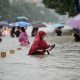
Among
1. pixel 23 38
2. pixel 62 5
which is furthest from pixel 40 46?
pixel 62 5

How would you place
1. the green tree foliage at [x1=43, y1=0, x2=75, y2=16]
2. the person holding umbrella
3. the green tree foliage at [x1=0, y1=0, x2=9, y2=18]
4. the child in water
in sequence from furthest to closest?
the green tree foliage at [x1=0, y1=0, x2=9, y2=18] < the green tree foliage at [x1=43, y1=0, x2=75, y2=16] < the child in water < the person holding umbrella

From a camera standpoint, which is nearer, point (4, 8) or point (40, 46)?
point (40, 46)

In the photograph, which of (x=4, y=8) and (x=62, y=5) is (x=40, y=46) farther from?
(x=4, y=8)

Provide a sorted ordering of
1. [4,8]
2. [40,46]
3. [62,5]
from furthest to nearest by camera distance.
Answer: [4,8] < [62,5] < [40,46]

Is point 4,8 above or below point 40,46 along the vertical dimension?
above

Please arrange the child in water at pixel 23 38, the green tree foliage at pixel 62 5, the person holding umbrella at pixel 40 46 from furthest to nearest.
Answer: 1. the green tree foliage at pixel 62 5
2. the child in water at pixel 23 38
3. the person holding umbrella at pixel 40 46

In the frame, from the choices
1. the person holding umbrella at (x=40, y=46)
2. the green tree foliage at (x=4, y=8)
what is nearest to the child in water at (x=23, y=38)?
the person holding umbrella at (x=40, y=46)

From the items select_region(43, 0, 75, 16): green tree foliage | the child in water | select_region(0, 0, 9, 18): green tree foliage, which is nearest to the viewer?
the child in water

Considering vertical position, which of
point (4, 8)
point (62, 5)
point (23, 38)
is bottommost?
point (23, 38)

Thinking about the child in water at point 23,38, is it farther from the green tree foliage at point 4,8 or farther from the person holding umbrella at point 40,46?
the green tree foliage at point 4,8

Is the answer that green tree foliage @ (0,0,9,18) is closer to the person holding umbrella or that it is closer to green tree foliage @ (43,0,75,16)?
green tree foliage @ (43,0,75,16)

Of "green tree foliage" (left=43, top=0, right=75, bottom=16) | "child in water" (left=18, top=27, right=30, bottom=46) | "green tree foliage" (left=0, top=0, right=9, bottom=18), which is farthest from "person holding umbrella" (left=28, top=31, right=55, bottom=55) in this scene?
"green tree foliage" (left=0, top=0, right=9, bottom=18)

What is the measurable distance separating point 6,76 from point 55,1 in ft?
153

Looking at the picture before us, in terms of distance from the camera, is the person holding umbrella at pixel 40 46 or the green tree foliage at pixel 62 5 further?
the green tree foliage at pixel 62 5
